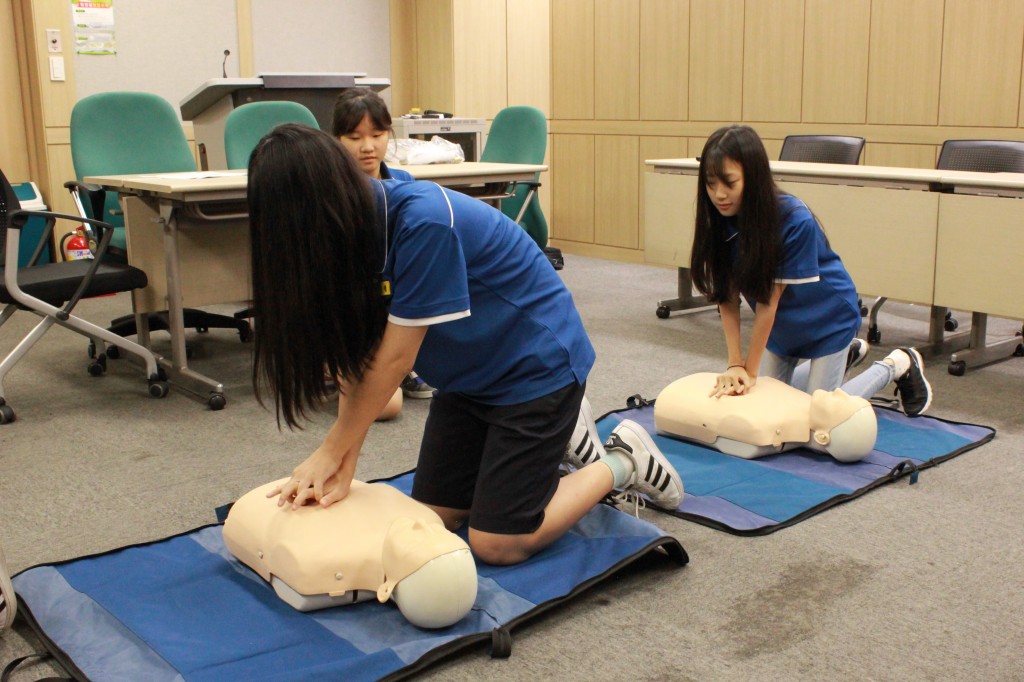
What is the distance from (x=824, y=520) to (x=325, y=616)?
1.20 meters

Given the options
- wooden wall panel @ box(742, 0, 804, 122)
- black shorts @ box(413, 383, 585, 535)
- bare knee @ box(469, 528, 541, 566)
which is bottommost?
bare knee @ box(469, 528, 541, 566)

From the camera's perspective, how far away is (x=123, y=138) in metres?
4.28

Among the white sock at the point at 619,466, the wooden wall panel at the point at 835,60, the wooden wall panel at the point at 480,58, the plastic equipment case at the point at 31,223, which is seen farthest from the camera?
the wooden wall panel at the point at 480,58

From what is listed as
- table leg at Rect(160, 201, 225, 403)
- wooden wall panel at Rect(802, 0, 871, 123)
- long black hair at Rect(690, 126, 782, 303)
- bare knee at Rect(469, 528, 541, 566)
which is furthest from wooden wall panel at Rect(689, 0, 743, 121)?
bare knee at Rect(469, 528, 541, 566)

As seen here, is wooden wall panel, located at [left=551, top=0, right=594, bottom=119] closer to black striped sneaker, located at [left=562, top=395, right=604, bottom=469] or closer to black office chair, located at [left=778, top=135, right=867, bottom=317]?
black office chair, located at [left=778, top=135, right=867, bottom=317]

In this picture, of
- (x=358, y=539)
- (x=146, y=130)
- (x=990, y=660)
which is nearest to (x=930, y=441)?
(x=990, y=660)

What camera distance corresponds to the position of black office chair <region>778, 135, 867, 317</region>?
456cm

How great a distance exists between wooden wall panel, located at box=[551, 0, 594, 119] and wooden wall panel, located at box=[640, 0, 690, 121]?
1.58ft

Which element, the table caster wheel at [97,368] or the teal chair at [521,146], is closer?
the table caster wheel at [97,368]

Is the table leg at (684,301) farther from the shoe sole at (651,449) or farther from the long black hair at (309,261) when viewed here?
the long black hair at (309,261)

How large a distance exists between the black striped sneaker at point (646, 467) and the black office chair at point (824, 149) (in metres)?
2.49

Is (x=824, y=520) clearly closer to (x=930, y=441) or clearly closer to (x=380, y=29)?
(x=930, y=441)

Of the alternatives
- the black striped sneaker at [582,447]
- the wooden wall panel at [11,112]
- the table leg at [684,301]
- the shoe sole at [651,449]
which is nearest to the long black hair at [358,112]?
the black striped sneaker at [582,447]

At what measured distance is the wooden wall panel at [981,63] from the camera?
4609 mm
